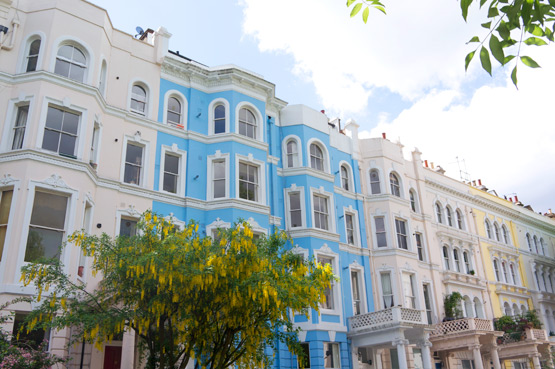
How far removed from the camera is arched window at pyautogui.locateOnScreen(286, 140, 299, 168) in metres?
28.7

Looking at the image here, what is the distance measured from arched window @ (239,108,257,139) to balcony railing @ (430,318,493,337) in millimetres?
14959

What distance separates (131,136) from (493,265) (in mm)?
29164

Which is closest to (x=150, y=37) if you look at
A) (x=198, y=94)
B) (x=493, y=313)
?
(x=198, y=94)

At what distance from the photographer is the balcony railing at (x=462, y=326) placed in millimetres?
28078

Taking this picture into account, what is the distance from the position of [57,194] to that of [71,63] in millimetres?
5803

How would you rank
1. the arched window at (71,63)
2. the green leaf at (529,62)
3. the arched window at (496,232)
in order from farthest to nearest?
Result: the arched window at (496,232)
the arched window at (71,63)
the green leaf at (529,62)

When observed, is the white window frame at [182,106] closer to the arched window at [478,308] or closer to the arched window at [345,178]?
the arched window at [345,178]

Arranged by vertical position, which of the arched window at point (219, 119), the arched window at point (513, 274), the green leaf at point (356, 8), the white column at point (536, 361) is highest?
the arched window at point (219, 119)

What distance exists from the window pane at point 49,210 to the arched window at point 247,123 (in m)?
10.2

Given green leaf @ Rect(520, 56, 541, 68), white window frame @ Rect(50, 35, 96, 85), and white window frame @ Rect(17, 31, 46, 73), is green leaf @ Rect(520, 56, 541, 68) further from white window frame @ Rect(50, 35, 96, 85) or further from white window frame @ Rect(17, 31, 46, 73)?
white window frame @ Rect(17, 31, 46, 73)

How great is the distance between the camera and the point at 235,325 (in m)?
13.5

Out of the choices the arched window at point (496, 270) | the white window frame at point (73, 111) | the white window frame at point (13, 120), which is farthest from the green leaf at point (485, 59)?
the arched window at point (496, 270)

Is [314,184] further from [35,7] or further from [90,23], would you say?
[35,7]

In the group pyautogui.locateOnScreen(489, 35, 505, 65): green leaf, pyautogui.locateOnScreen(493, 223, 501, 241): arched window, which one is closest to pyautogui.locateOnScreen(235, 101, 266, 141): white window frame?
pyautogui.locateOnScreen(489, 35, 505, 65): green leaf
